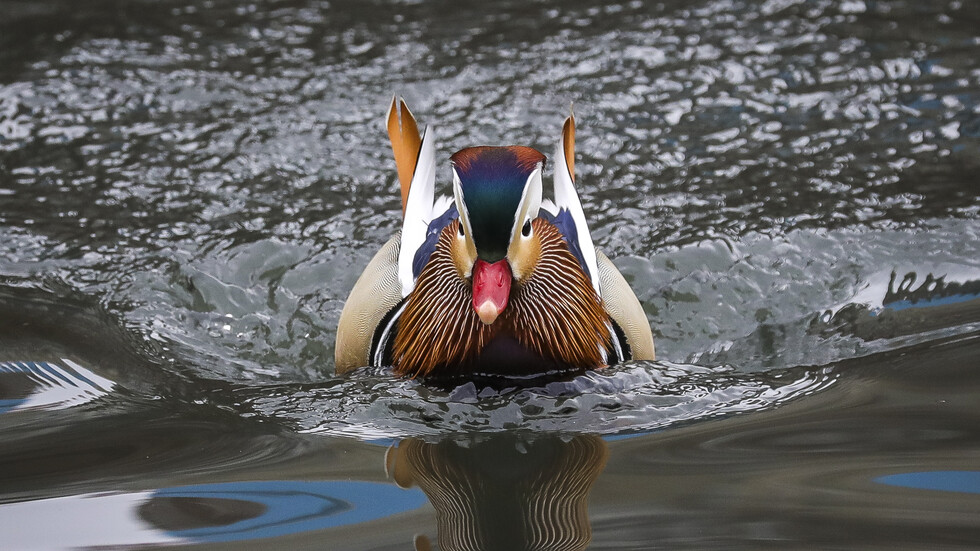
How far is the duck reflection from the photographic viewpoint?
2514 millimetres

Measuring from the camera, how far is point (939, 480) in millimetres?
2666

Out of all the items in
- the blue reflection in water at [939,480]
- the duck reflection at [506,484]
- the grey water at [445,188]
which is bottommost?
the blue reflection in water at [939,480]

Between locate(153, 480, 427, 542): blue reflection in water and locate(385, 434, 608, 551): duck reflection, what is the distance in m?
0.10

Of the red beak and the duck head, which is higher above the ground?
the duck head

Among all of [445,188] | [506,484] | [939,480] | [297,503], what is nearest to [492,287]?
[506,484]

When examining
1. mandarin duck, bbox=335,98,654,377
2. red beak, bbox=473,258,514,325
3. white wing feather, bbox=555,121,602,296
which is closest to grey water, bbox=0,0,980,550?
mandarin duck, bbox=335,98,654,377

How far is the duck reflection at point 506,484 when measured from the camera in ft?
8.25

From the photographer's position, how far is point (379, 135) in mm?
5840

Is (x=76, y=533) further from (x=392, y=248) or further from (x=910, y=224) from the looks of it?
(x=910, y=224)

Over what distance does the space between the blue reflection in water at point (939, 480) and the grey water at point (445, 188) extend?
1 centimetres

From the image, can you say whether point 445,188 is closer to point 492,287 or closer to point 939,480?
point 492,287

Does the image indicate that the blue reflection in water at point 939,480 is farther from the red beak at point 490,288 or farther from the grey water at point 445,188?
the red beak at point 490,288

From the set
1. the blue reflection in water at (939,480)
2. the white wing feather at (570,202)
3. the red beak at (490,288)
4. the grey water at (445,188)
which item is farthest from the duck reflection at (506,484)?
the white wing feather at (570,202)

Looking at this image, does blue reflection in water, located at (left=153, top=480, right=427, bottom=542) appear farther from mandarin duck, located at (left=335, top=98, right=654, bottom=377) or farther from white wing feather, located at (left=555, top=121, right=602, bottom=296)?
white wing feather, located at (left=555, top=121, right=602, bottom=296)
